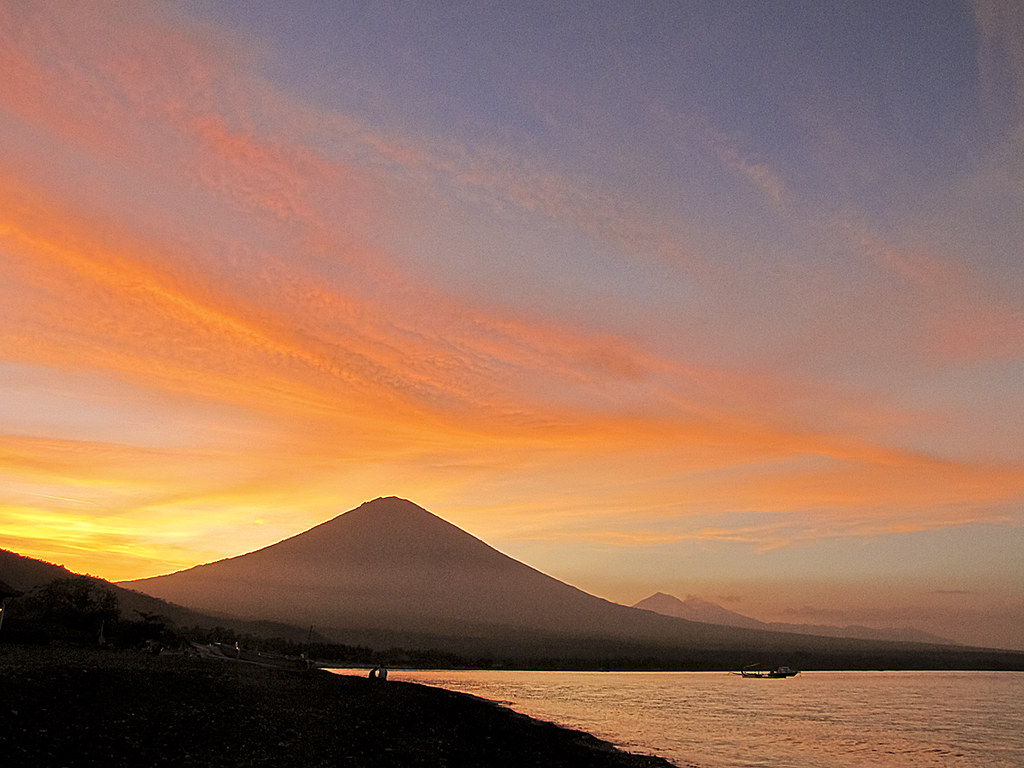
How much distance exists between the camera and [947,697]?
357ft

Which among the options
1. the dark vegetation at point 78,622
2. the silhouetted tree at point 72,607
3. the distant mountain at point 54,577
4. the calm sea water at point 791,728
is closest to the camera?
the calm sea water at point 791,728

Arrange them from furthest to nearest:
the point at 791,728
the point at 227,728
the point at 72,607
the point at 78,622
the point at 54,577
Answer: the point at 54,577, the point at 791,728, the point at 72,607, the point at 78,622, the point at 227,728

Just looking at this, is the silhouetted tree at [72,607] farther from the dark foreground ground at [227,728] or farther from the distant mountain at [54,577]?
the distant mountain at [54,577]

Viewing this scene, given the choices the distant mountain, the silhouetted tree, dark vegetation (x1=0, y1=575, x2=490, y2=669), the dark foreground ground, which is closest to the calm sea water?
the dark foreground ground

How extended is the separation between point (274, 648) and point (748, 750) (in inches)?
3720

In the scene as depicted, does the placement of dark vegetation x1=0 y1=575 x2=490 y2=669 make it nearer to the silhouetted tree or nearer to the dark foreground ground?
the silhouetted tree

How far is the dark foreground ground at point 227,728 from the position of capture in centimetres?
1753

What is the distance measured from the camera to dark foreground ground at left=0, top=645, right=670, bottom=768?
17531 mm

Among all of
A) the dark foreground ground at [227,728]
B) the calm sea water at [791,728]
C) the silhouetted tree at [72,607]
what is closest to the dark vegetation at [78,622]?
the silhouetted tree at [72,607]

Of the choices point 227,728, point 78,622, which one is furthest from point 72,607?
point 227,728

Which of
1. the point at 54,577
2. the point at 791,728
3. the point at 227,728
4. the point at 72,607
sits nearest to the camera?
the point at 227,728

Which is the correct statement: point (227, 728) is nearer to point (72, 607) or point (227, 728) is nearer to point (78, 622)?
point (78, 622)

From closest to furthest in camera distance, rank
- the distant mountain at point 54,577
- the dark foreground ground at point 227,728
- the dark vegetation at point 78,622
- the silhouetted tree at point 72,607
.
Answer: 1. the dark foreground ground at point 227,728
2. the dark vegetation at point 78,622
3. the silhouetted tree at point 72,607
4. the distant mountain at point 54,577

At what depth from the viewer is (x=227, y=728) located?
23.6 meters
